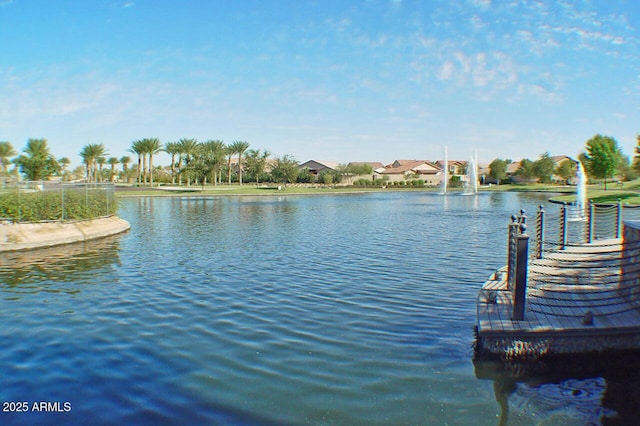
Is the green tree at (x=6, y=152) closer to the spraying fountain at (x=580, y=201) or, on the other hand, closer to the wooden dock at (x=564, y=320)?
the spraying fountain at (x=580, y=201)

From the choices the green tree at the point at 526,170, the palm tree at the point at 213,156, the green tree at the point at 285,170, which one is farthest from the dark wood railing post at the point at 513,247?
the green tree at the point at 526,170

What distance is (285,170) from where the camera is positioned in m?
109

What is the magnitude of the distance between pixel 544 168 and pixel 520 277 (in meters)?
113

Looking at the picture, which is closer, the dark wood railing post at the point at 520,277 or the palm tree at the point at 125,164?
the dark wood railing post at the point at 520,277

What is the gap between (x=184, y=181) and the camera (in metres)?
115

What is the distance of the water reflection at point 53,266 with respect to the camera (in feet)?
41.9

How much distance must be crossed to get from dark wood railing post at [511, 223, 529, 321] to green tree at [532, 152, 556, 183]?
11246 cm

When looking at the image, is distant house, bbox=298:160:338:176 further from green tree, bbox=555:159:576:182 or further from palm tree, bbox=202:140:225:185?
green tree, bbox=555:159:576:182

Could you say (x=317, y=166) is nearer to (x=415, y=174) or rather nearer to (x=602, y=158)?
(x=415, y=174)

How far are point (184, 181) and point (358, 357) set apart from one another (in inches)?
4432

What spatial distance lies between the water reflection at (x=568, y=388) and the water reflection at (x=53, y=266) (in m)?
10.4

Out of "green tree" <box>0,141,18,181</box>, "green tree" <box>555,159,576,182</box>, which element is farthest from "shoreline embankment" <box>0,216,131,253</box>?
"green tree" <box>555,159,576,182</box>

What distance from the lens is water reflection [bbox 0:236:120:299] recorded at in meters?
12.8

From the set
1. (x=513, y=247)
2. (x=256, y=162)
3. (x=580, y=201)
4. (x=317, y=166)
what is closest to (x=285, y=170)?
(x=256, y=162)
